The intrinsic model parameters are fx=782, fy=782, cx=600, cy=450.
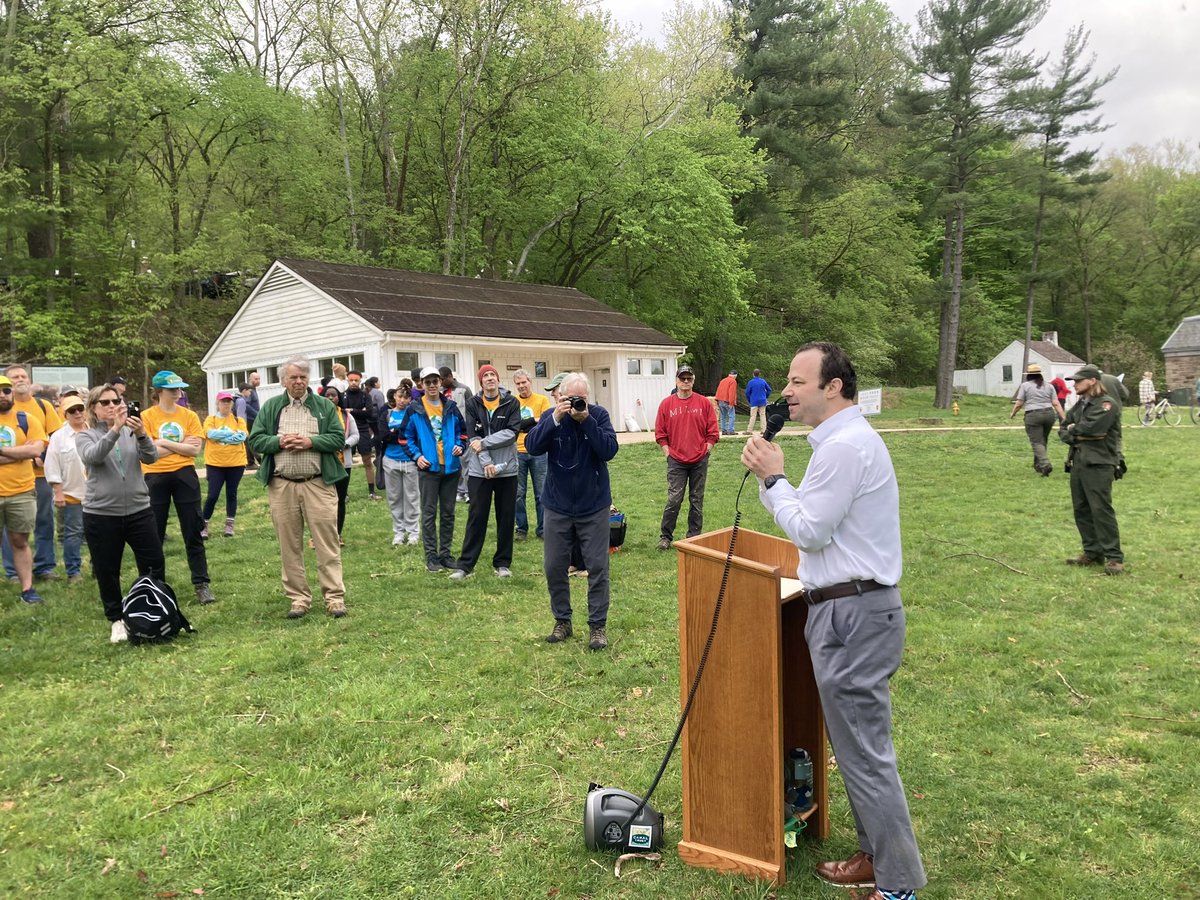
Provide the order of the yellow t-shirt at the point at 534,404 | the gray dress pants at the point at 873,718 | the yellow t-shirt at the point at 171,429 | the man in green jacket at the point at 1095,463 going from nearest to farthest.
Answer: the gray dress pants at the point at 873,718
the yellow t-shirt at the point at 171,429
the man in green jacket at the point at 1095,463
the yellow t-shirt at the point at 534,404

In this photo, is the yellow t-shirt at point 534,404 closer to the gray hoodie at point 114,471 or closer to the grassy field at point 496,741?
the grassy field at point 496,741

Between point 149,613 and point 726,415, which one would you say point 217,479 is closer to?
point 149,613

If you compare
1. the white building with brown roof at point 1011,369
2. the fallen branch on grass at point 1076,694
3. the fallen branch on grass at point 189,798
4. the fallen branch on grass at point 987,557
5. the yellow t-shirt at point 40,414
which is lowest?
the fallen branch on grass at point 189,798

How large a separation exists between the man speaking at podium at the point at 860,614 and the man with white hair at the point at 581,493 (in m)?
3.10

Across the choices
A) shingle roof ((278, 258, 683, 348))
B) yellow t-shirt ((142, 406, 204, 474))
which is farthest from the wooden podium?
shingle roof ((278, 258, 683, 348))

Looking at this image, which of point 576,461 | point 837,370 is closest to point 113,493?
point 576,461

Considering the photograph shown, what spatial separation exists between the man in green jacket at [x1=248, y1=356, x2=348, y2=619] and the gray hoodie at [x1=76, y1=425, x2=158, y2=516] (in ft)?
2.81

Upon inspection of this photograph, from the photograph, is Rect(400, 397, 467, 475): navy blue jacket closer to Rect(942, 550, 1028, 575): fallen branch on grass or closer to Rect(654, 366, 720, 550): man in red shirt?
Rect(654, 366, 720, 550): man in red shirt

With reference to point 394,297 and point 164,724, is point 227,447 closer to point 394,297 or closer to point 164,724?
point 164,724

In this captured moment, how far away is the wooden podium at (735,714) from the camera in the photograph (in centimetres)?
298

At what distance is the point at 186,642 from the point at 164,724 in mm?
1713

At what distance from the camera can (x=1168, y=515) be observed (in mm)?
10461

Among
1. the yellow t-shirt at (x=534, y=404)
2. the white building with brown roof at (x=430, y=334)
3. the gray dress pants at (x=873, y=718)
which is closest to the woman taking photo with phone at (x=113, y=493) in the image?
the yellow t-shirt at (x=534, y=404)

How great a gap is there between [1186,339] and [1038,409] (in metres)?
34.4
